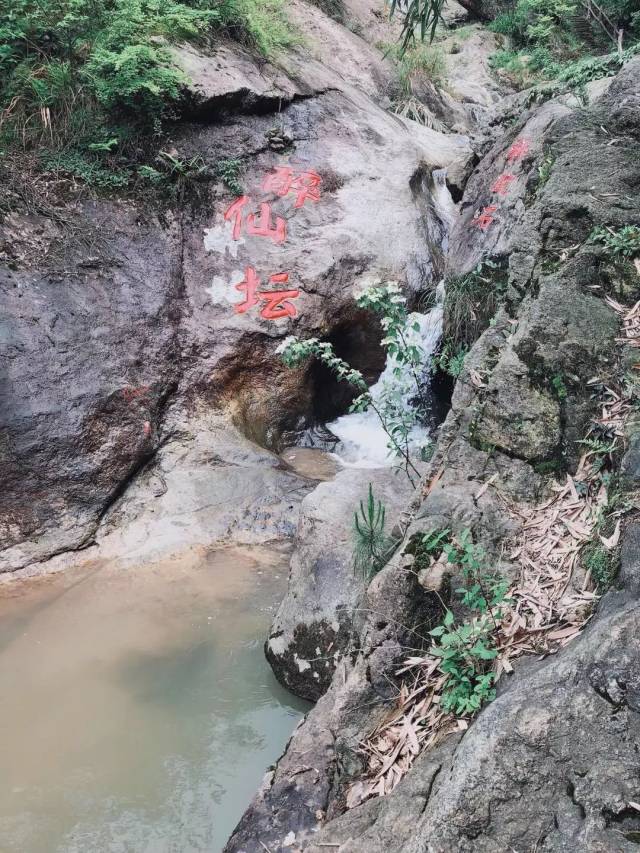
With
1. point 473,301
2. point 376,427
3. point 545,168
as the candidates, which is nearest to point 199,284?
point 376,427

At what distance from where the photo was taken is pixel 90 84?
655 centimetres

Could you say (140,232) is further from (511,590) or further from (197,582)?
(511,590)

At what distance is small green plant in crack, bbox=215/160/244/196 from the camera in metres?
6.88

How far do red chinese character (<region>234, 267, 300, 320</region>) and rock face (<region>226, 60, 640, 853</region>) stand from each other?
2756mm

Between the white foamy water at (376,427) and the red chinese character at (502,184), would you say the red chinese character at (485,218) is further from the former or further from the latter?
the white foamy water at (376,427)

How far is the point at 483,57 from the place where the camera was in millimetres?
12609

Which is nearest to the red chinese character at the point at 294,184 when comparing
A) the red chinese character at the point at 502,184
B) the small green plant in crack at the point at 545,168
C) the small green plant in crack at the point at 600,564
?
the red chinese character at the point at 502,184

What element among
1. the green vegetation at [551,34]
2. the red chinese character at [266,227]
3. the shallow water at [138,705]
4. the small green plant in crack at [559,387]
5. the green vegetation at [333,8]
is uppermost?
the green vegetation at [551,34]

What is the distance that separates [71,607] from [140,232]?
11.6 ft

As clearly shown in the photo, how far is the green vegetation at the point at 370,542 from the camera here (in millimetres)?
3676

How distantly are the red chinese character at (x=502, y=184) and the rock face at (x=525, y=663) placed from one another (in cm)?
207

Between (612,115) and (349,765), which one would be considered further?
(612,115)

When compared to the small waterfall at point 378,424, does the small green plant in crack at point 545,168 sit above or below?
above

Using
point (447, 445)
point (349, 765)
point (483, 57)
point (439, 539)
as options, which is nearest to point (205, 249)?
point (447, 445)
